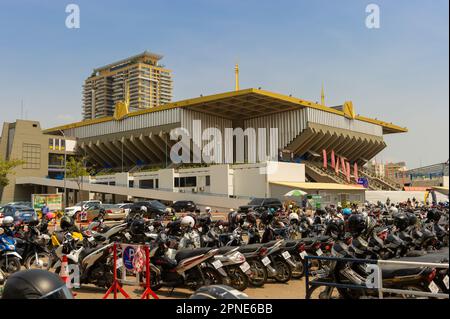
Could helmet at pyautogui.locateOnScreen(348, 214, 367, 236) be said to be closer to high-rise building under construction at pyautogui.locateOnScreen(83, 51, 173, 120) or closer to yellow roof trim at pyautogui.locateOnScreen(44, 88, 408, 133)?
yellow roof trim at pyautogui.locateOnScreen(44, 88, 408, 133)

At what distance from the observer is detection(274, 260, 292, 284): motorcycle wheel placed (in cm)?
939

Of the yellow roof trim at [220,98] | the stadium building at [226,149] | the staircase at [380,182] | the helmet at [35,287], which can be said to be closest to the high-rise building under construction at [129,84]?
the stadium building at [226,149]

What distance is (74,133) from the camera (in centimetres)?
6825

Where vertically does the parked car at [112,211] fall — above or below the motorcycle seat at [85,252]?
below

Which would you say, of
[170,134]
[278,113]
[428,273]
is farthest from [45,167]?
[428,273]

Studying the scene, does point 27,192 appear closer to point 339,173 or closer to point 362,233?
point 339,173

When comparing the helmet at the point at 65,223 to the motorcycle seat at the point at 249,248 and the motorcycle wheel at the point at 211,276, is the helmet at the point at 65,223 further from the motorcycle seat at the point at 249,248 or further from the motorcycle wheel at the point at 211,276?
the motorcycle seat at the point at 249,248

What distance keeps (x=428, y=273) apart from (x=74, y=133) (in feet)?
223

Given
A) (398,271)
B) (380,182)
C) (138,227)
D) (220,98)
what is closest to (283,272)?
(138,227)

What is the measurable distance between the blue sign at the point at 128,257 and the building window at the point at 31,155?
57.2 meters

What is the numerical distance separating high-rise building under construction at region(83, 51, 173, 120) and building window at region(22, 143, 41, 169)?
197ft

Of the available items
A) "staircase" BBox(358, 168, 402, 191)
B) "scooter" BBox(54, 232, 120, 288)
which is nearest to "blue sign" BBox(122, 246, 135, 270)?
"scooter" BBox(54, 232, 120, 288)

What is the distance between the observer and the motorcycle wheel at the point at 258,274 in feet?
29.3

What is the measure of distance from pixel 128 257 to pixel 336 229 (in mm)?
4858
